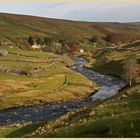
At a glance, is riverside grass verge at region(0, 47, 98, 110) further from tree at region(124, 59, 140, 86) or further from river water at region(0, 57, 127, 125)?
tree at region(124, 59, 140, 86)

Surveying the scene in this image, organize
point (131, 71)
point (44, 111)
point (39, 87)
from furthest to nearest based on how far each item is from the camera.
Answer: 1. point (131, 71)
2. point (39, 87)
3. point (44, 111)

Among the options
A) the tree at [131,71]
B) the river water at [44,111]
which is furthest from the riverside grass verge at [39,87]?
the tree at [131,71]

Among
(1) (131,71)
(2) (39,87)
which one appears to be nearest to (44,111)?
(2) (39,87)

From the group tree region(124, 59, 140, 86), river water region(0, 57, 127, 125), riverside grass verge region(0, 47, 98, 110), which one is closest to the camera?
river water region(0, 57, 127, 125)

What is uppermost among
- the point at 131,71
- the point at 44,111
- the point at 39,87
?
the point at 131,71

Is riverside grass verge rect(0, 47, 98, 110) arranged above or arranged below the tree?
below

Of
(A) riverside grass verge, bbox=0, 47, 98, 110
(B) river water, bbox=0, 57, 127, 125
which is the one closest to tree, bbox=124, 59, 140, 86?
(B) river water, bbox=0, 57, 127, 125

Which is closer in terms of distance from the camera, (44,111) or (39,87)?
(44,111)

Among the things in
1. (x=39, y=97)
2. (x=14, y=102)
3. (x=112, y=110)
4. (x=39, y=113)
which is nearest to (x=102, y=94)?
(x=39, y=97)

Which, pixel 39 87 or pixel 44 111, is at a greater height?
pixel 39 87

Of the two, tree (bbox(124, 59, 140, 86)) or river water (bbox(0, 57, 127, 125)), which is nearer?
river water (bbox(0, 57, 127, 125))

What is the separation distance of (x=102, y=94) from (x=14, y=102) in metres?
20.5

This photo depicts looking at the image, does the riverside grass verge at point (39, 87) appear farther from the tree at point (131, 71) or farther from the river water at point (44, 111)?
the tree at point (131, 71)

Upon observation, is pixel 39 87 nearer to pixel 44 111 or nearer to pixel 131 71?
pixel 131 71
